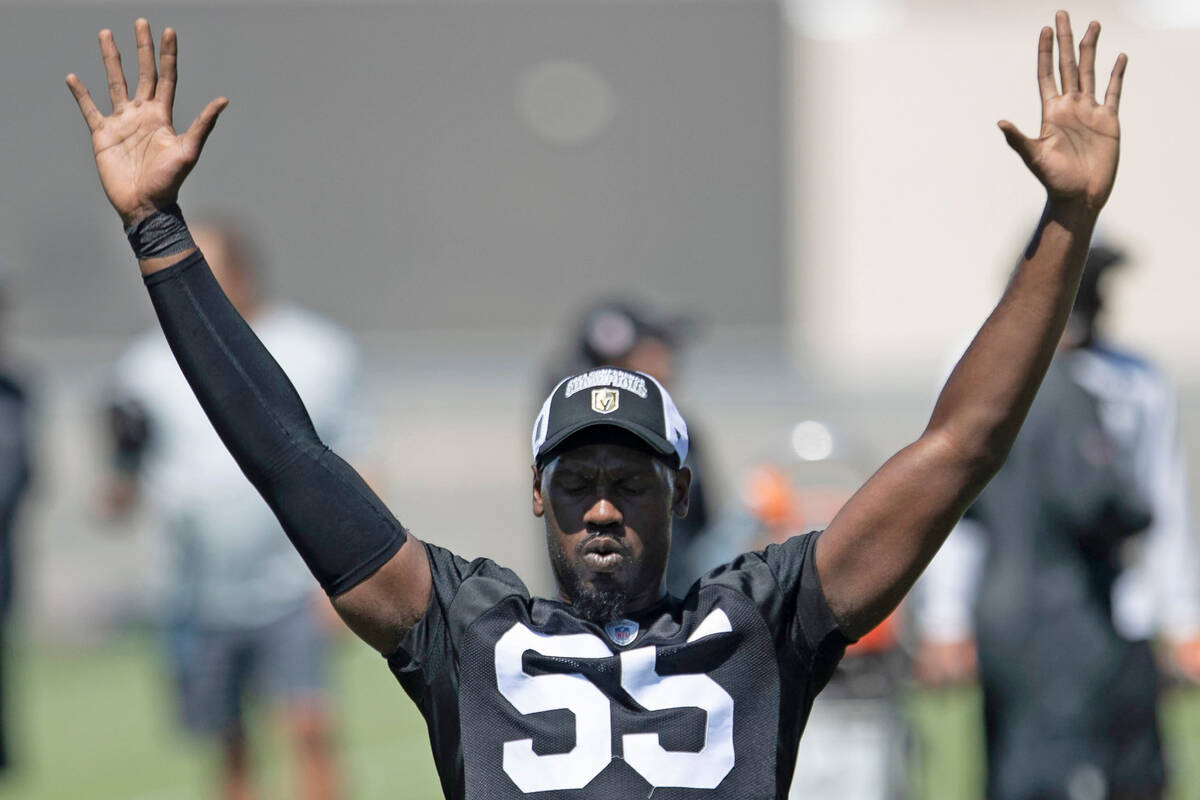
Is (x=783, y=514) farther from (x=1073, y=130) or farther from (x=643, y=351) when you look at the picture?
(x=1073, y=130)

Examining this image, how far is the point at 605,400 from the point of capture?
2957 millimetres

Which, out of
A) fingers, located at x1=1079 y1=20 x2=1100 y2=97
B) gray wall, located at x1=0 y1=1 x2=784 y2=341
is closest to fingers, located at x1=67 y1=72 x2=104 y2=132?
fingers, located at x1=1079 y1=20 x2=1100 y2=97

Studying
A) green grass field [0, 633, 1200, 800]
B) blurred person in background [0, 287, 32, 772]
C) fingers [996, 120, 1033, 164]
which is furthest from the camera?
green grass field [0, 633, 1200, 800]

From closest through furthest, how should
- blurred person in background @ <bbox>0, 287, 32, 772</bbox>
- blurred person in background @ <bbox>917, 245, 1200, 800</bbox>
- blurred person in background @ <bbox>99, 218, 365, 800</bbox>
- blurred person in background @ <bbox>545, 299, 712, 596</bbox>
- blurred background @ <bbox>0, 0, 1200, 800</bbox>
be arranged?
blurred person in background @ <bbox>917, 245, 1200, 800</bbox> → blurred person in background @ <bbox>545, 299, 712, 596</bbox> → blurred person in background @ <bbox>99, 218, 365, 800</bbox> → blurred person in background @ <bbox>0, 287, 32, 772</bbox> → blurred background @ <bbox>0, 0, 1200, 800</bbox>

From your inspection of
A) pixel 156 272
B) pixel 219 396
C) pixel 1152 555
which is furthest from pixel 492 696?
pixel 1152 555

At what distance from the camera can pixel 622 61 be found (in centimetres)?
2395

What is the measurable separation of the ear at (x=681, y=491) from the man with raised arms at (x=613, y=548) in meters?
0.07

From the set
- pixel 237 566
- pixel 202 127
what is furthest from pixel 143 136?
pixel 237 566

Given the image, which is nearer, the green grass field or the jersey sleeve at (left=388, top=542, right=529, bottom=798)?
the jersey sleeve at (left=388, top=542, right=529, bottom=798)

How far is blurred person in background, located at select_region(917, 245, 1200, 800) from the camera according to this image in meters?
5.30

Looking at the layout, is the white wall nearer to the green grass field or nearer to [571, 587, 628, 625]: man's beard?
the green grass field

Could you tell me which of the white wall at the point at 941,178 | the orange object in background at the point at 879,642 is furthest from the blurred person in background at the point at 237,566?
the white wall at the point at 941,178

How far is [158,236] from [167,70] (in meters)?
0.28

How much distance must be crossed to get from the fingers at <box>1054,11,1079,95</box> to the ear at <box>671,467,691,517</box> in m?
0.85
